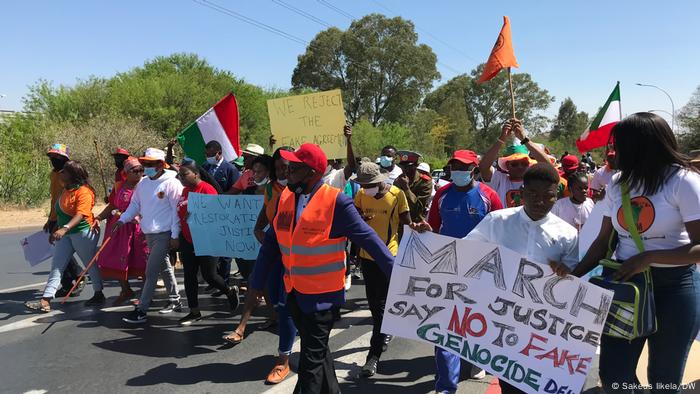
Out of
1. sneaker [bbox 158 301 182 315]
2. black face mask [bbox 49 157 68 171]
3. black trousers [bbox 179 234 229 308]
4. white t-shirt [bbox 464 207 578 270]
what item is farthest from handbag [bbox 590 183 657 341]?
black face mask [bbox 49 157 68 171]

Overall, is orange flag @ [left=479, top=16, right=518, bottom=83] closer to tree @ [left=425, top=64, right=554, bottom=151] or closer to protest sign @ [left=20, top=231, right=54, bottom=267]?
protest sign @ [left=20, top=231, right=54, bottom=267]

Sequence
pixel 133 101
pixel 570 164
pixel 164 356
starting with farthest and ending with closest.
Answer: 1. pixel 133 101
2. pixel 570 164
3. pixel 164 356

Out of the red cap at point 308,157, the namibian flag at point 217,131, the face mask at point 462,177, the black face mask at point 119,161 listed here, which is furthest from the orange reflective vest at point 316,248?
the black face mask at point 119,161

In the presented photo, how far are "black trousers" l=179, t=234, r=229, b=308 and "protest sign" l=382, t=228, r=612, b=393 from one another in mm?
3054

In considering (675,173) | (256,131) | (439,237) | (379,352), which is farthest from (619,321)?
(256,131)

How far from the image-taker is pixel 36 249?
669cm

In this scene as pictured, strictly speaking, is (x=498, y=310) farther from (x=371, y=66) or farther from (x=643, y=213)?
(x=371, y=66)

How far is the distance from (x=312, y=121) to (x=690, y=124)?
57.6 m

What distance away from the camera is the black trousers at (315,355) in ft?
9.76

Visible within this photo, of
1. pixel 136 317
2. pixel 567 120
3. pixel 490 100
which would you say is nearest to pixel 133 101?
pixel 136 317

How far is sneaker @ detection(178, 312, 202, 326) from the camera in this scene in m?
5.44

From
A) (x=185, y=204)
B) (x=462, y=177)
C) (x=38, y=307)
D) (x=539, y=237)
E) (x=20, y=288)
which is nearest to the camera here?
(x=539, y=237)

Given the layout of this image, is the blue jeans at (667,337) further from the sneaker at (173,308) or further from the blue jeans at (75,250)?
the blue jeans at (75,250)

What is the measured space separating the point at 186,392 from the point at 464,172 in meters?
2.80
